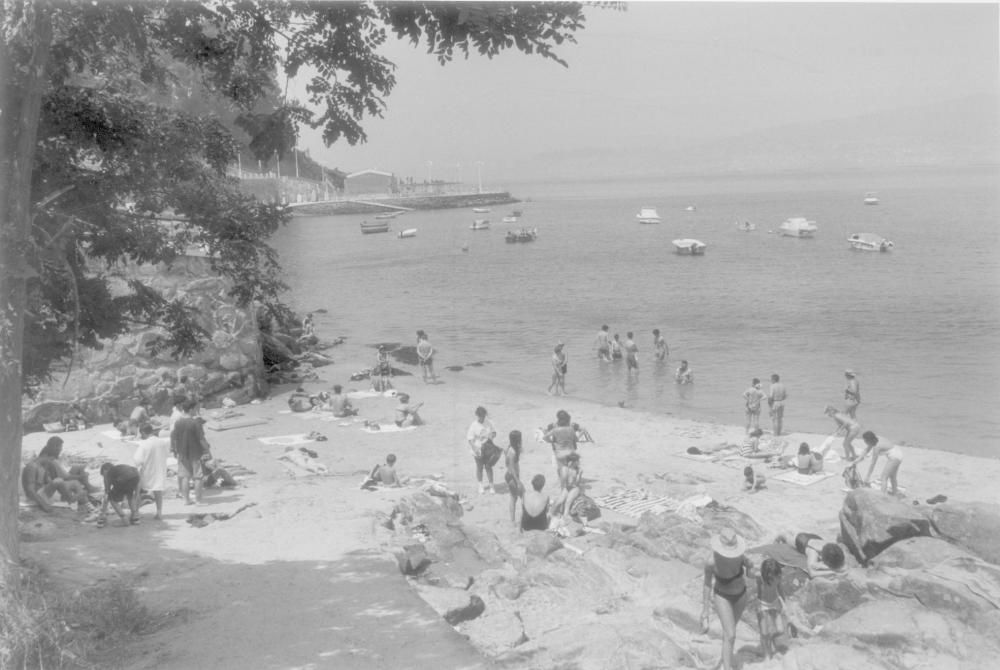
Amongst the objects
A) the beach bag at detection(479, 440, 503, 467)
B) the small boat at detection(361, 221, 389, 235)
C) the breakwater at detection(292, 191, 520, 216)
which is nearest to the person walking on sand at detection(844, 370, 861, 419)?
the beach bag at detection(479, 440, 503, 467)

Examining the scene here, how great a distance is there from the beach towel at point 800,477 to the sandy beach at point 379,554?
0.12 m

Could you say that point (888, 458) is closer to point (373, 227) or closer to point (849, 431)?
point (849, 431)

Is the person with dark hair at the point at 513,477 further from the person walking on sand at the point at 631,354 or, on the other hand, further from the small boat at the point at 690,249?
the small boat at the point at 690,249

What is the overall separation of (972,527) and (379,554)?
709 centimetres

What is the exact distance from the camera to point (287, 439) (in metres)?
17.5

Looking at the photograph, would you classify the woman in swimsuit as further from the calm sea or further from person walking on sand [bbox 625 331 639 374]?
person walking on sand [bbox 625 331 639 374]

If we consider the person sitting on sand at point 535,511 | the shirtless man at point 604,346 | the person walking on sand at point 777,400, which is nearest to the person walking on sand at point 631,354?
the shirtless man at point 604,346

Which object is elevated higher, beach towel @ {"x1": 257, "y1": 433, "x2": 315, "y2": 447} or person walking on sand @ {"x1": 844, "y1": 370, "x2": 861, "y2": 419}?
person walking on sand @ {"x1": 844, "y1": 370, "x2": 861, "y2": 419}

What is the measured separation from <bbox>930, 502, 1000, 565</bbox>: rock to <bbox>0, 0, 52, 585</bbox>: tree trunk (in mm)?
9857

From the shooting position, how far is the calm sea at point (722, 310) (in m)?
24.6

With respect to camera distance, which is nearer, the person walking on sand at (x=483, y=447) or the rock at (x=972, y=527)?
the rock at (x=972, y=527)

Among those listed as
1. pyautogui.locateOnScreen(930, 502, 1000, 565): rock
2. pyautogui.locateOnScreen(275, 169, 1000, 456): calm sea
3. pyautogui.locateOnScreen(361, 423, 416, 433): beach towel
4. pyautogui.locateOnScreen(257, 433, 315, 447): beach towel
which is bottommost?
pyautogui.locateOnScreen(275, 169, 1000, 456): calm sea

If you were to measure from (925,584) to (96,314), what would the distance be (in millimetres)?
8449

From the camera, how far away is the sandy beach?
283 inches
